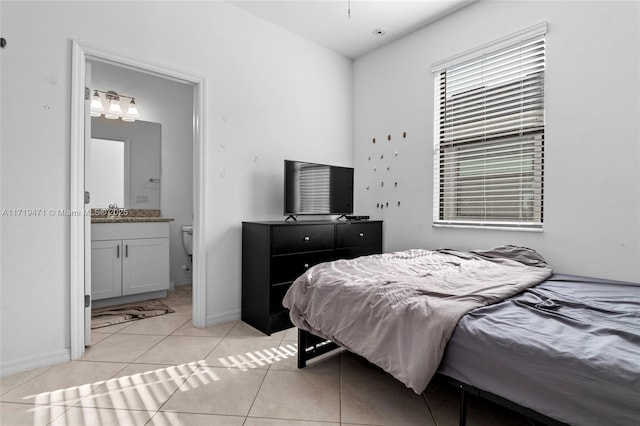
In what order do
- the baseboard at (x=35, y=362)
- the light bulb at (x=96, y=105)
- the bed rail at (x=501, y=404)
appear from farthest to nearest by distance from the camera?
the light bulb at (x=96, y=105), the baseboard at (x=35, y=362), the bed rail at (x=501, y=404)

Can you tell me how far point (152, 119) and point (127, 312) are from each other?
92.4 inches

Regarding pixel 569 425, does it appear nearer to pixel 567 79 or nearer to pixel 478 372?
pixel 478 372

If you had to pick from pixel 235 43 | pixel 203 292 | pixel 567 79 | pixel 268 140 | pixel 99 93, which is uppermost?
pixel 235 43

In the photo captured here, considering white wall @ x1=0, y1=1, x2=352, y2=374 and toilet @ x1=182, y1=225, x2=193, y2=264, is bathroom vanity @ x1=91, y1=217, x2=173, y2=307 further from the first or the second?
white wall @ x1=0, y1=1, x2=352, y2=374

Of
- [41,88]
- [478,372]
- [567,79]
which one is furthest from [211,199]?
[567,79]

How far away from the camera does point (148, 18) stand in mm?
2492

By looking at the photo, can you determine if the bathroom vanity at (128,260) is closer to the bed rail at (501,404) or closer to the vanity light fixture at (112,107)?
the vanity light fixture at (112,107)

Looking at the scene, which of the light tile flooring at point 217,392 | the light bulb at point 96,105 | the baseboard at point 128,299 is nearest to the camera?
the light tile flooring at point 217,392

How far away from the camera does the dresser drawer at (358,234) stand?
124 inches

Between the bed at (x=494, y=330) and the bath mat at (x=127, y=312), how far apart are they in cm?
187

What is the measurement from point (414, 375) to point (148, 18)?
300cm

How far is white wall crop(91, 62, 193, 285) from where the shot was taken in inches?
158

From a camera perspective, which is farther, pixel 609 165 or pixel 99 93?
pixel 99 93

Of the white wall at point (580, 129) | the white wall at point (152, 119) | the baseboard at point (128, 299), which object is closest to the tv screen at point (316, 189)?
the white wall at point (152, 119)
